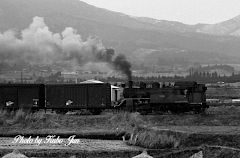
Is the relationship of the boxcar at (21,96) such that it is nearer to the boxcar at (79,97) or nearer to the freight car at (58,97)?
the freight car at (58,97)

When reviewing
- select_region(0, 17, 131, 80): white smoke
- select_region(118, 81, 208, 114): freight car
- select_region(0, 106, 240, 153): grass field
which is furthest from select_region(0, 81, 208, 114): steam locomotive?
select_region(0, 17, 131, 80): white smoke

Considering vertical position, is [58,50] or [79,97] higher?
[58,50]

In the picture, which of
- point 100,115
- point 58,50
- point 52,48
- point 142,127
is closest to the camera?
point 142,127

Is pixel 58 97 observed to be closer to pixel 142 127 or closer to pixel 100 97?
pixel 100 97

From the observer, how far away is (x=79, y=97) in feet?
222

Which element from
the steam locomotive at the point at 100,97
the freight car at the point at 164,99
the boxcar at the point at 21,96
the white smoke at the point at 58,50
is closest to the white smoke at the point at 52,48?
the white smoke at the point at 58,50

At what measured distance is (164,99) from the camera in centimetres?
6631

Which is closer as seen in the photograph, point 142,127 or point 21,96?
point 142,127

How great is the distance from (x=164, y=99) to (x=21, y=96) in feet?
59.2

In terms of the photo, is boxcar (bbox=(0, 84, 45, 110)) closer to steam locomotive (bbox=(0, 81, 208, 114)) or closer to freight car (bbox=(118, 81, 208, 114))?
steam locomotive (bbox=(0, 81, 208, 114))

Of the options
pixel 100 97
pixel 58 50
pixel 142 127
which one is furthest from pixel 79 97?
pixel 142 127

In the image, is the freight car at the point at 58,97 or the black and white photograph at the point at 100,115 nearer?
the black and white photograph at the point at 100,115

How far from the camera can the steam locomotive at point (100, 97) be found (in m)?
66.3

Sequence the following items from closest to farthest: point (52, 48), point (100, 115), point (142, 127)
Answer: point (142, 127) → point (100, 115) → point (52, 48)
